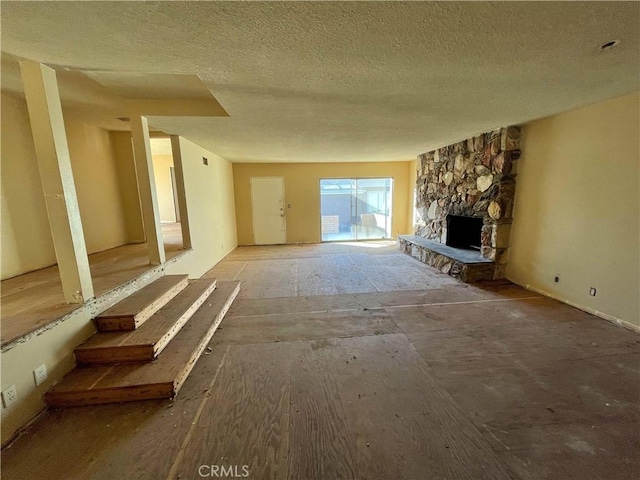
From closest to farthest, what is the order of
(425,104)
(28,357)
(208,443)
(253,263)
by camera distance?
1. (208,443)
2. (28,357)
3. (425,104)
4. (253,263)

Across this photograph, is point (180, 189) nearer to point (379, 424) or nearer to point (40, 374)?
point (40, 374)

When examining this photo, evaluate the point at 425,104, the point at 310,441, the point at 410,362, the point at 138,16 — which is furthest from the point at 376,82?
the point at 310,441

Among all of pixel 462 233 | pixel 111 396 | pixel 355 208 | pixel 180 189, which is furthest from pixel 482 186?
pixel 111 396

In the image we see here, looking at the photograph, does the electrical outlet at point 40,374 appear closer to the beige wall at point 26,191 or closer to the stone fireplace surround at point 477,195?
the beige wall at point 26,191

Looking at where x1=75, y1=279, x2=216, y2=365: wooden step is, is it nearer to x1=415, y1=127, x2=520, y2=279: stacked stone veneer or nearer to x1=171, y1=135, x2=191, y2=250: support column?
x1=171, y1=135, x2=191, y2=250: support column

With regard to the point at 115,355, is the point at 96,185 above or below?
above

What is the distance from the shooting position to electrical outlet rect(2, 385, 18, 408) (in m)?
1.52

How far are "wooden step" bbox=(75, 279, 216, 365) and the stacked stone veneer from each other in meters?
4.18

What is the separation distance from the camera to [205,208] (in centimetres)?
493

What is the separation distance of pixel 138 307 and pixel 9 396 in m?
0.90

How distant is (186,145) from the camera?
4.14 m

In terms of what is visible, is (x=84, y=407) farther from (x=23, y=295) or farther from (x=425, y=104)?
(x=425, y=104)

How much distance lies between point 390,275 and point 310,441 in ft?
10.8

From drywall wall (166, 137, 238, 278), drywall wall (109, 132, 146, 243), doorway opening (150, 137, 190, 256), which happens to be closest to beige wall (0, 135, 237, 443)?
drywall wall (166, 137, 238, 278)
